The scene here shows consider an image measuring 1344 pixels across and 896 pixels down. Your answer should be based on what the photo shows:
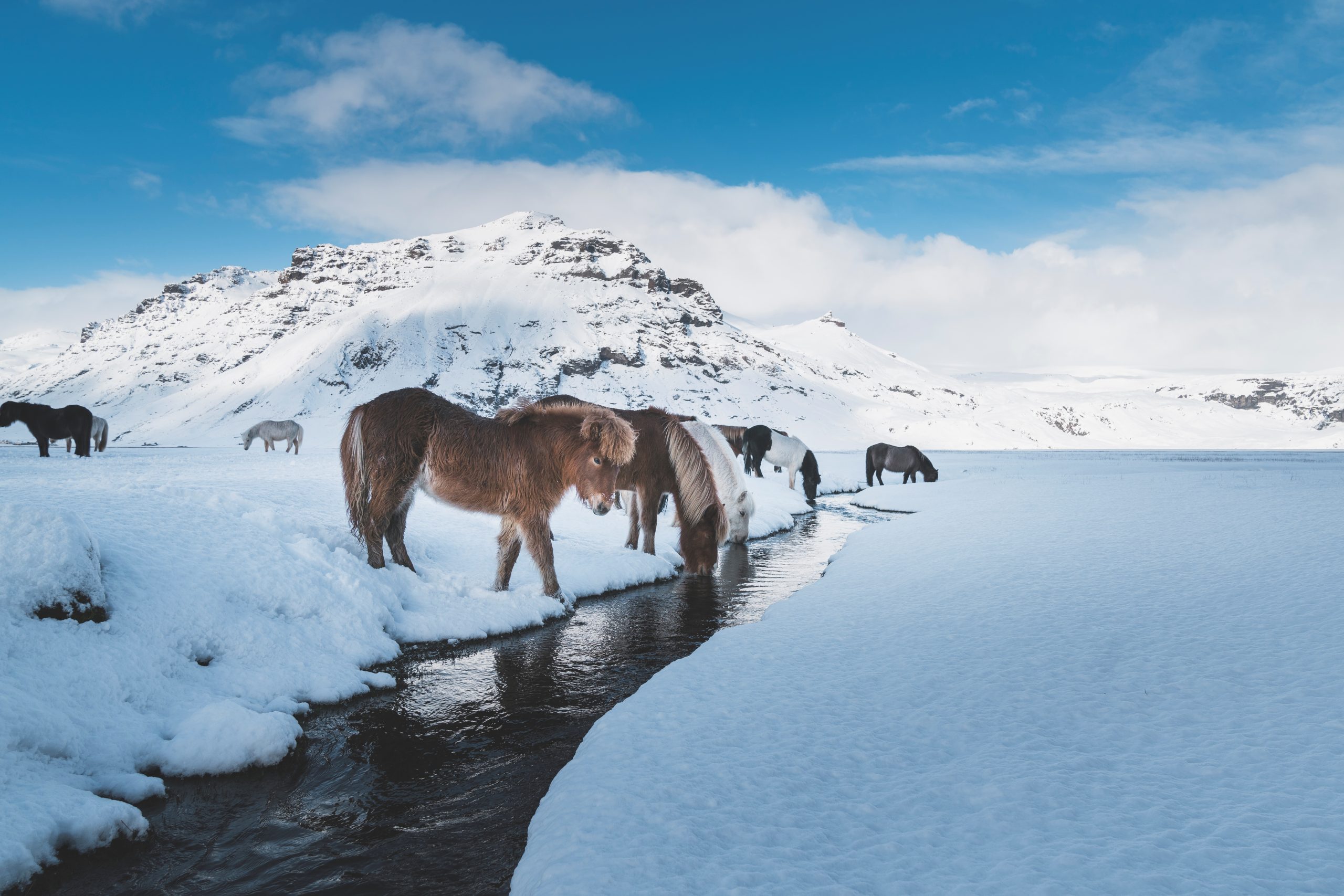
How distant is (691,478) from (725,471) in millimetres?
1710

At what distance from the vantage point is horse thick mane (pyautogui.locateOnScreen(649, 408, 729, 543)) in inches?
394

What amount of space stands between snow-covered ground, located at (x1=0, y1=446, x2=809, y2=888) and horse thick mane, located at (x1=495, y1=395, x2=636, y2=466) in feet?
7.13

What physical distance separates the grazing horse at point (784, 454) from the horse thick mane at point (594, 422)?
56.6ft

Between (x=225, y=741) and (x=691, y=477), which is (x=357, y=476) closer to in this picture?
(x=225, y=741)

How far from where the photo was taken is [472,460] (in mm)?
7441

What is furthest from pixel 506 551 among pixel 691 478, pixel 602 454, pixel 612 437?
pixel 691 478

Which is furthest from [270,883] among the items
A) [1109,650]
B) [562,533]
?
[562,533]

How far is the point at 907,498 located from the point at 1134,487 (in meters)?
6.95

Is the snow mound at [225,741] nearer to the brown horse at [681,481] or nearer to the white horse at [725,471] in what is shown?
the brown horse at [681,481]

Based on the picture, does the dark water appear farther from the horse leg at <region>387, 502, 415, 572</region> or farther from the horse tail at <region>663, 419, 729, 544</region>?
the horse tail at <region>663, 419, 729, 544</region>

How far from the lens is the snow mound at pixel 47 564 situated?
4.55 metres

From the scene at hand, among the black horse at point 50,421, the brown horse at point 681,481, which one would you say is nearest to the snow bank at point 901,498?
the brown horse at point 681,481

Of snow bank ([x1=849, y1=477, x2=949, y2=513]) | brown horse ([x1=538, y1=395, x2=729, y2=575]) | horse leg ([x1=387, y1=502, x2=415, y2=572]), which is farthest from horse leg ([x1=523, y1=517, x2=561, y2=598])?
snow bank ([x1=849, y1=477, x2=949, y2=513])

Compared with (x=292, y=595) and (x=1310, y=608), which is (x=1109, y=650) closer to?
(x=1310, y=608)
